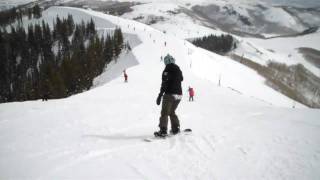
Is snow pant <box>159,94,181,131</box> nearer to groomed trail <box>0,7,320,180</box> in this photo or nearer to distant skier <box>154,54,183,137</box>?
distant skier <box>154,54,183,137</box>

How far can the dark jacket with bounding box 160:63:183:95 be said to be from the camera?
10.4m

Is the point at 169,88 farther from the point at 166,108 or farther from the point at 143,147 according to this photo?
the point at 143,147

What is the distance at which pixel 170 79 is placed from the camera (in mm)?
10461

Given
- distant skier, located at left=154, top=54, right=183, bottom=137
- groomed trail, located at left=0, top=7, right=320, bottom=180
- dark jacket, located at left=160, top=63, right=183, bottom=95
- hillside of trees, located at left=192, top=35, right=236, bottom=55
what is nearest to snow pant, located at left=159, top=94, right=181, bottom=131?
distant skier, located at left=154, top=54, right=183, bottom=137

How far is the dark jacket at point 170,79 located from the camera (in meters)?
10.4

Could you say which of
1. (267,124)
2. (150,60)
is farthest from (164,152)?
(150,60)

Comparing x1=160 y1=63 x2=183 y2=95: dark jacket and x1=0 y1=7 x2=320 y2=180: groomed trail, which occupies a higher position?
x1=160 y1=63 x2=183 y2=95: dark jacket

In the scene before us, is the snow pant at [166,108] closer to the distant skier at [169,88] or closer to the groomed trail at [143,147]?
the distant skier at [169,88]

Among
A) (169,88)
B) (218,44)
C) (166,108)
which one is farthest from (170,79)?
(218,44)

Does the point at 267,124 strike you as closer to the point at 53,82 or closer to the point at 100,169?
the point at 100,169

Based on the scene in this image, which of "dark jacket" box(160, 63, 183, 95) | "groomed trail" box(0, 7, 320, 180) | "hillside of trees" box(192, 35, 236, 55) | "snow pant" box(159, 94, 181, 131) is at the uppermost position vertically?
"dark jacket" box(160, 63, 183, 95)

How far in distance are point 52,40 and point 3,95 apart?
44108 millimetres

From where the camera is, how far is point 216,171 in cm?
775

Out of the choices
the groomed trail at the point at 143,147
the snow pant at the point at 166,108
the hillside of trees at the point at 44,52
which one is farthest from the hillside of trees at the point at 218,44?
the snow pant at the point at 166,108
